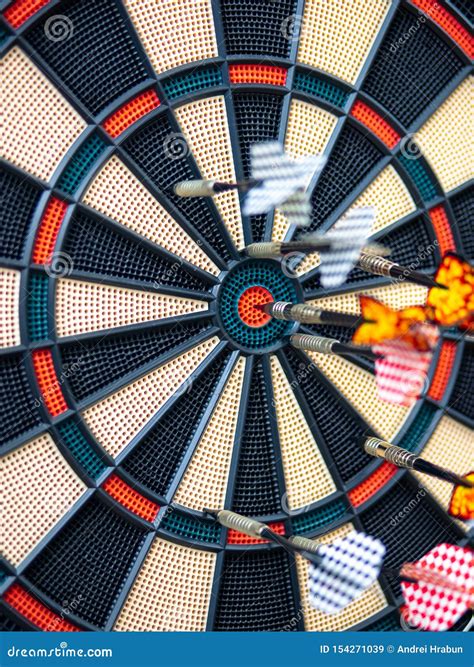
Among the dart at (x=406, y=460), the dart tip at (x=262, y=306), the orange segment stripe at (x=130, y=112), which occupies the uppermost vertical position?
the orange segment stripe at (x=130, y=112)

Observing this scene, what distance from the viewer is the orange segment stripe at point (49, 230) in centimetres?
1255

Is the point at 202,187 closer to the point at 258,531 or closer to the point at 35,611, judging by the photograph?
the point at 258,531

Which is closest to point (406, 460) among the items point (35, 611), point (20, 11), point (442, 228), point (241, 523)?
point (241, 523)

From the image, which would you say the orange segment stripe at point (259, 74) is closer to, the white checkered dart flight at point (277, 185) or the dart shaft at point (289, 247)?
the white checkered dart flight at point (277, 185)

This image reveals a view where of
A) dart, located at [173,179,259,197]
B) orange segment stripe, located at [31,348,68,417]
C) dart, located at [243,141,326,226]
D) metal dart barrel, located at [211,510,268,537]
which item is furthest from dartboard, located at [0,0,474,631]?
dart, located at [243,141,326,226]

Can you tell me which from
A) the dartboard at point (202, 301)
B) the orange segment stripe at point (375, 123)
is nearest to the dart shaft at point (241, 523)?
the dartboard at point (202, 301)

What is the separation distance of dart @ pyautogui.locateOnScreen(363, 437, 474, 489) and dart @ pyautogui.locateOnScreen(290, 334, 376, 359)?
158 centimetres

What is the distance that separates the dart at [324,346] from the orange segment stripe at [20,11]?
5445 millimetres

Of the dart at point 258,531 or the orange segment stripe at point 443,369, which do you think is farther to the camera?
the orange segment stripe at point 443,369

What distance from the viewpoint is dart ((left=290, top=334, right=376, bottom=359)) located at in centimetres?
1129

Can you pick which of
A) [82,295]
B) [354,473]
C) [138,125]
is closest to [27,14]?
[138,125]

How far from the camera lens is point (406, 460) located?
1325 cm

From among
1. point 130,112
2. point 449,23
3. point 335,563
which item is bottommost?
point 335,563

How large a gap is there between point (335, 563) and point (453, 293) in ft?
13.5
